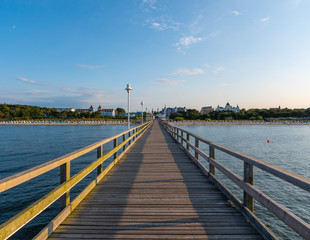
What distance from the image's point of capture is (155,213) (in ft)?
10.7

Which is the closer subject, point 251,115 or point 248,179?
point 248,179

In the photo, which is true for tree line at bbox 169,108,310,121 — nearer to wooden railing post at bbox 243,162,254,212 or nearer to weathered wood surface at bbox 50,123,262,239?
weathered wood surface at bbox 50,123,262,239

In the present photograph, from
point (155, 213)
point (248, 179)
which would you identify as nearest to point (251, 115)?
point (248, 179)

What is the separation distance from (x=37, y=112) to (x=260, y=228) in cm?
17874

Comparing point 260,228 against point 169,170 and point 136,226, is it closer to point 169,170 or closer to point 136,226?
point 136,226

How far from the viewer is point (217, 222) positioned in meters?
2.99

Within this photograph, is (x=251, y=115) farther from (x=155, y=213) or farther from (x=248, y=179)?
(x=155, y=213)

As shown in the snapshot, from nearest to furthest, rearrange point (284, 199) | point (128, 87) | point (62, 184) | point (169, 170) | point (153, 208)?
point (62, 184)
point (153, 208)
point (169, 170)
point (284, 199)
point (128, 87)

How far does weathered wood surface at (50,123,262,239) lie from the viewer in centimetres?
269

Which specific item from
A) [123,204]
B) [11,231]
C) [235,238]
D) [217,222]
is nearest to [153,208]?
[123,204]

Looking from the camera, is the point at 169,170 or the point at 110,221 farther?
the point at 169,170

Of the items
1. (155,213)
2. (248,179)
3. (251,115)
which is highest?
(251,115)

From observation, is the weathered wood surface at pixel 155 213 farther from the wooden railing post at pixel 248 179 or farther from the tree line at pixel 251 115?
the tree line at pixel 251 115

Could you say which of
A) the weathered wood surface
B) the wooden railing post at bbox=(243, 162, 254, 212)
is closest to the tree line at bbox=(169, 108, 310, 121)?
the weathered wood surface
